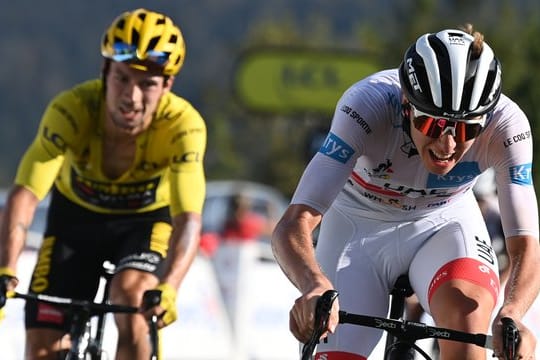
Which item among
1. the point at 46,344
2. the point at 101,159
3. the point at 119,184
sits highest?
the point at 101,159

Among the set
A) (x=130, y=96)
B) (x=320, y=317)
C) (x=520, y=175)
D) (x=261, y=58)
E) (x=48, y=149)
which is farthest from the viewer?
(x=261, y=58)

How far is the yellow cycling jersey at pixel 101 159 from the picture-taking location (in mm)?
7379

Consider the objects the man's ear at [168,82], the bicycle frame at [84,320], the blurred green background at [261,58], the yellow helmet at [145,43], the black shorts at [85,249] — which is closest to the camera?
the bicycle frame at [84,320]

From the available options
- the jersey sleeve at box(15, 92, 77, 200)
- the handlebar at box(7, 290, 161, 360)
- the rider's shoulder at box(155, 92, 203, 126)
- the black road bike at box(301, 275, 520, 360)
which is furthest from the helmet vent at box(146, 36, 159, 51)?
the black road bike at box(301, 275, 520, 360)

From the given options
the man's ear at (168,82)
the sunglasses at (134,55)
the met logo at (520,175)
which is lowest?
the met logo at (520,175)

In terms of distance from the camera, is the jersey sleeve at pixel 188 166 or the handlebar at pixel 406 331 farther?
the jersey sleeve at pixel 188 166

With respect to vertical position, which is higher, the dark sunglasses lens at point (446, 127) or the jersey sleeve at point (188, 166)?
the jersey sleeve at point (188, 166)

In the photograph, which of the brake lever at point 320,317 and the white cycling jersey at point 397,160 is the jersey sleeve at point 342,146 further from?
the brake lever at point 320,317

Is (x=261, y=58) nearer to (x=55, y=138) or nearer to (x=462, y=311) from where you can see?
(x=55, y=138)

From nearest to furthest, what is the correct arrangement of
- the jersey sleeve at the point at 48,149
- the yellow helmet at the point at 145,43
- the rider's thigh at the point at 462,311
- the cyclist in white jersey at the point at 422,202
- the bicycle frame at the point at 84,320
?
the cyclist in white jersey at the point at 422,202 → the rider's thigh at the point at 462,311 → the bicycle frame at the point at 84,320 → the jersey sleeve at the point at 48,149 → the yellow helmet at the point at 145,43

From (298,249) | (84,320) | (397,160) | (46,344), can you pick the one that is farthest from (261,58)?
(298,249)

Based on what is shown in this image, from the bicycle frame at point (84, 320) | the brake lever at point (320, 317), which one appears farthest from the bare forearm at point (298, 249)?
the bicycle frame at point (84, 320)

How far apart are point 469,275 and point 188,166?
2.10m

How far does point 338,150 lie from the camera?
5723 millimetres
